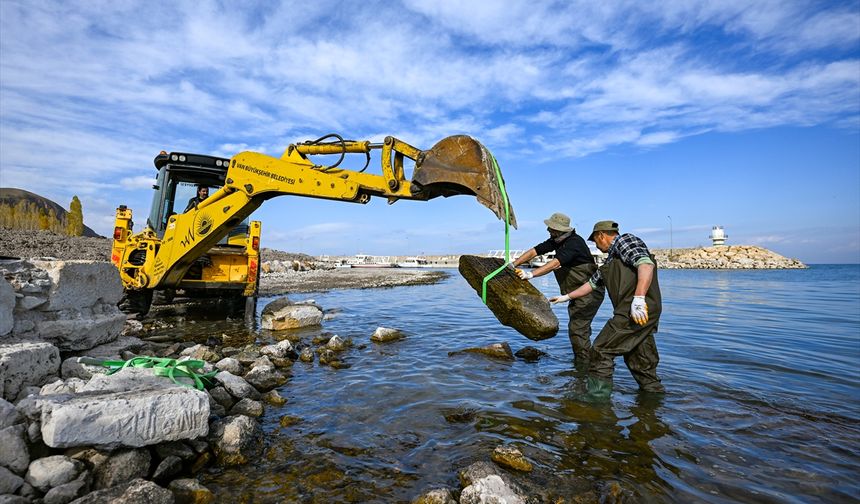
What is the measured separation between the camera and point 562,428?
13.3 feet

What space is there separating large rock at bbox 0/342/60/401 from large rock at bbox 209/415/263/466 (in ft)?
5.65

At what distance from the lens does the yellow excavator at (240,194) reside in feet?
16.4

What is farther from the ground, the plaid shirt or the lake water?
the plaid shirt

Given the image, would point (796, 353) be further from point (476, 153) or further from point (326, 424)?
point (326, 424)

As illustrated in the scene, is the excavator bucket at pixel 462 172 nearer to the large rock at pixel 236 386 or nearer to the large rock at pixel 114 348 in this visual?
the large rock at pixel 236 386

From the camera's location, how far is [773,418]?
4.46 m

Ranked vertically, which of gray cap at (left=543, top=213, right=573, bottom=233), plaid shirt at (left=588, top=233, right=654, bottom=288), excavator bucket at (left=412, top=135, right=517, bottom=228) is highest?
excavator bucket at (left=412, top=135, right=517, bottom=228)

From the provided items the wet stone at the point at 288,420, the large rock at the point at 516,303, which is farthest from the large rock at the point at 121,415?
the large rock at the point at 516,303

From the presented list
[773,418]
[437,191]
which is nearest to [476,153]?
[437,191]

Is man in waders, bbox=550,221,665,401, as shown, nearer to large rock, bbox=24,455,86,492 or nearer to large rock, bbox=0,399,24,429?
large rock, bbox=24,455,86,492

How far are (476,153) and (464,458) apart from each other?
10.1 feet

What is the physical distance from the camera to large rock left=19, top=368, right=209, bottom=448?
275 centimetres

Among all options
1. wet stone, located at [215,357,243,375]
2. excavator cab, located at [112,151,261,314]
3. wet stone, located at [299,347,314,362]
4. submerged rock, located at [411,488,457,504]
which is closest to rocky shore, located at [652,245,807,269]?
excavator cab, located at [112,151,261,314]

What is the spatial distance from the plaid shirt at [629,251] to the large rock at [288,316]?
666cm
